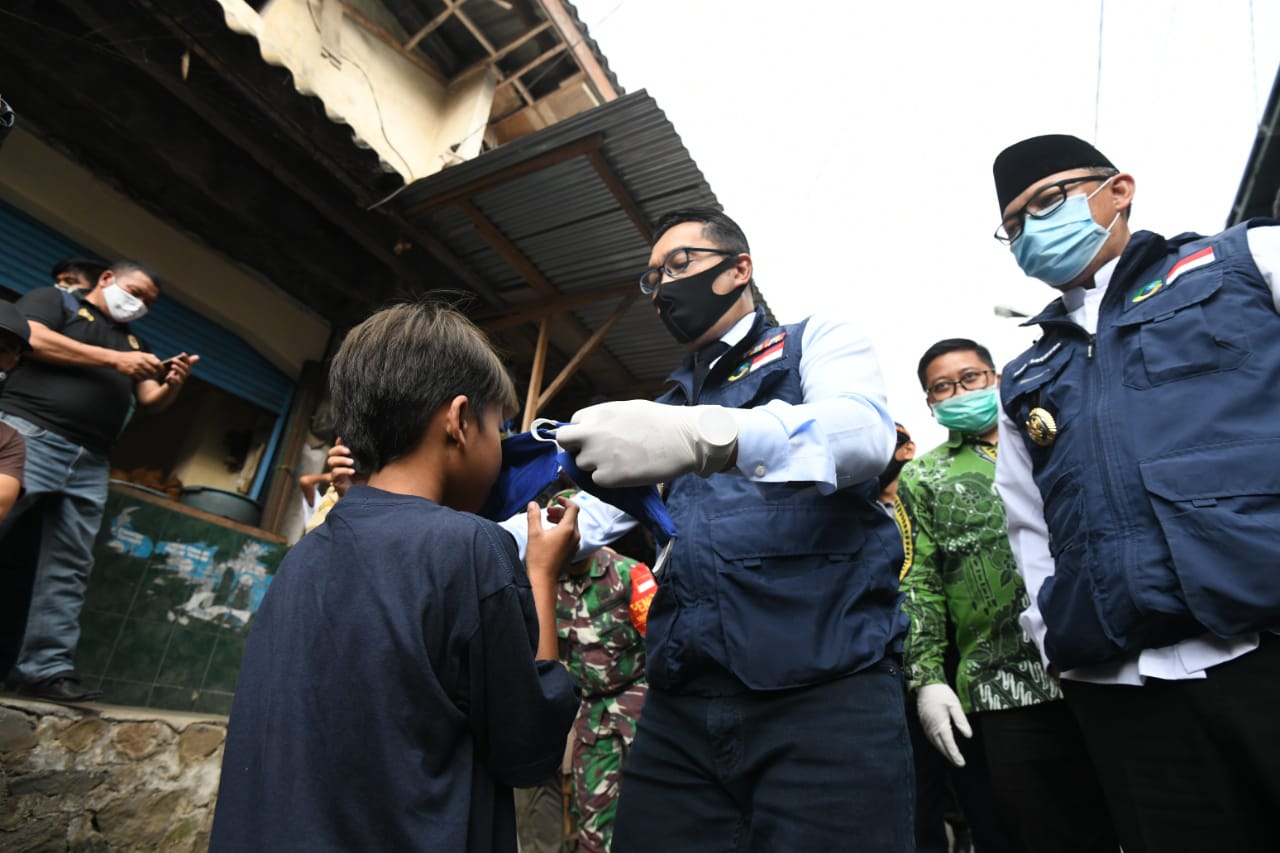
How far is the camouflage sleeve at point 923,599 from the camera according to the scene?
2.53m

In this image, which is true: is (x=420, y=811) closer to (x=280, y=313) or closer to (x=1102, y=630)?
(x=1102, y=630)

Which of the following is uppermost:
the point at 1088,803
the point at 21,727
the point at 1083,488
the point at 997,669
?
the point at 1083,488

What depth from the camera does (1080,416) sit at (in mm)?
1615

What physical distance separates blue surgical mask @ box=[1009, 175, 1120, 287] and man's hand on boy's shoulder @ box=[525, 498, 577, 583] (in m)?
1.50

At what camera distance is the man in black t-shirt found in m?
2.94

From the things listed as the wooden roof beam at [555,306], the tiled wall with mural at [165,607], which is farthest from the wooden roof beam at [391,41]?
the tiled wall with mural at [165,607]

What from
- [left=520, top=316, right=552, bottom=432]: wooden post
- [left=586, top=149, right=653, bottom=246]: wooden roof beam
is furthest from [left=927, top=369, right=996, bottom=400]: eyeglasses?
[left=520, top=316, right=552, bottom=432]: wooden post

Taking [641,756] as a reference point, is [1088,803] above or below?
below

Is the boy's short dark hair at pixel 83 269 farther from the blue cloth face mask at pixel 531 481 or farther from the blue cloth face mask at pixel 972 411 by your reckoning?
the blue cloth face mask at pixel 972 411

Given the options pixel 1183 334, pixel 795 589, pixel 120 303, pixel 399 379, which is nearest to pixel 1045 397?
pixel 1183 334

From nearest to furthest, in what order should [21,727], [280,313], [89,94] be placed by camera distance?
[21,727], [89,94], [280,313]

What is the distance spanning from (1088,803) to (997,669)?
0.48 metres

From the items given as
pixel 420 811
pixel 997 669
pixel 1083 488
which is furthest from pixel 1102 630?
pixel 420 811

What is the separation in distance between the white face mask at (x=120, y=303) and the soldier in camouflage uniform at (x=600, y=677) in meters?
2.66
